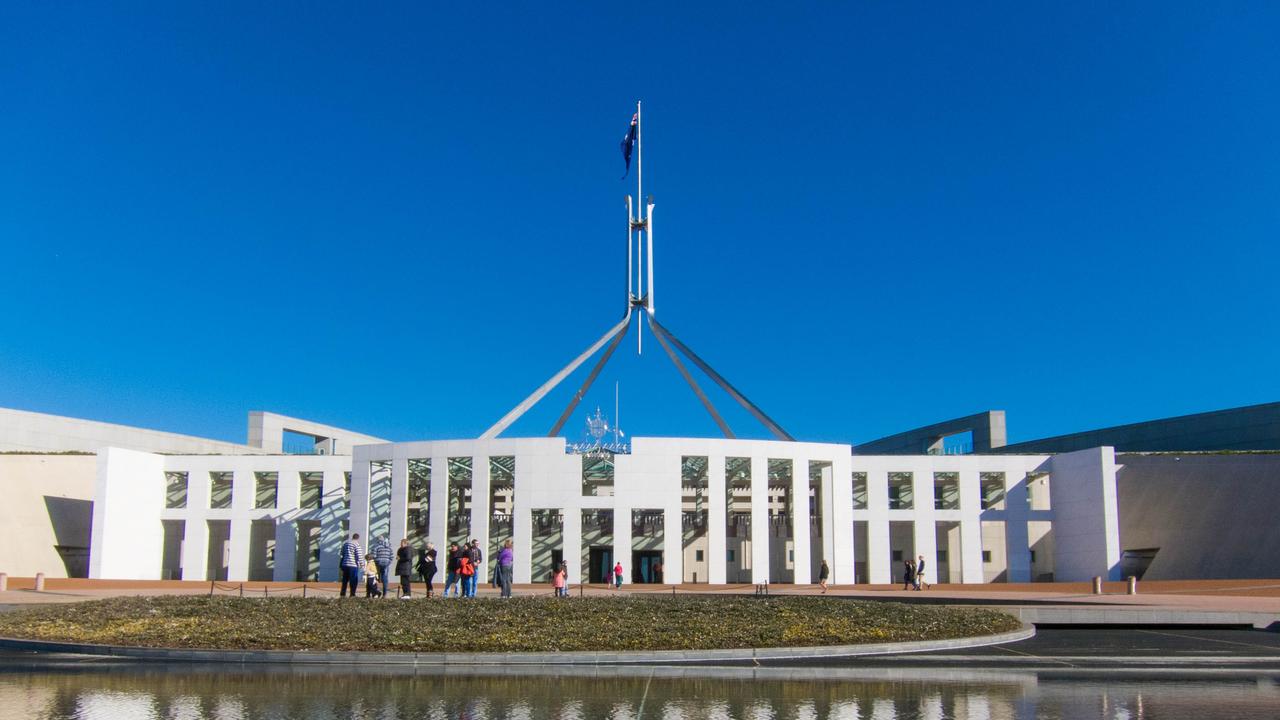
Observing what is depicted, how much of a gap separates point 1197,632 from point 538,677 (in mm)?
12942

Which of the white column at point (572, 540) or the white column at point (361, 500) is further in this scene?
the white column at point (361, 500)

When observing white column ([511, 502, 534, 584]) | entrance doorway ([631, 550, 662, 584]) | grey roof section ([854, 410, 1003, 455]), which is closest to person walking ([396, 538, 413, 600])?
white column ([511, 502, 534, 584])

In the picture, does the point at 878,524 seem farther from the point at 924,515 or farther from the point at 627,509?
the point at 627,509

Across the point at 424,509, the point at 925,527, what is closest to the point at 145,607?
the point at 424,509

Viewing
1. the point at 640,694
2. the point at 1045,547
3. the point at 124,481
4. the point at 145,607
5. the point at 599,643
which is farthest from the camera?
the point at 1045,547

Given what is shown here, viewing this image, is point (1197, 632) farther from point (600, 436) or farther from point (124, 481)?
point (124, 481)

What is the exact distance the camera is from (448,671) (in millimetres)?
12930

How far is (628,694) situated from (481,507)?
29.0 meters

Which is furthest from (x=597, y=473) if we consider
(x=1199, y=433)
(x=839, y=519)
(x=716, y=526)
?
(x=1199, y=433)

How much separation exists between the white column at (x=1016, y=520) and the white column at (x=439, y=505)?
939 inches

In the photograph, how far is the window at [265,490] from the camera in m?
47.8

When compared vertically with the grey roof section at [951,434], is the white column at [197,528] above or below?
below

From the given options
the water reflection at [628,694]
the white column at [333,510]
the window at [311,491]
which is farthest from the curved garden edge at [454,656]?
the window at [311,491]

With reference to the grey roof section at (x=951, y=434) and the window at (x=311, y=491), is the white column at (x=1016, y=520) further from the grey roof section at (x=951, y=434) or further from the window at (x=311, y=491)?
the window at (x=311, y=491)
